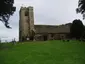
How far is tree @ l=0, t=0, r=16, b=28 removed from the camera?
42.7m

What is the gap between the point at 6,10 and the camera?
43.6 metres

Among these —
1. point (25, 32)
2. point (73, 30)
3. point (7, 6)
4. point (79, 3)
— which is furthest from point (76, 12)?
point (25, 32)

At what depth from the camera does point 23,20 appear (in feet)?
354

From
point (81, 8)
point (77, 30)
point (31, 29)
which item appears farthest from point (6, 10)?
point (31, 29)

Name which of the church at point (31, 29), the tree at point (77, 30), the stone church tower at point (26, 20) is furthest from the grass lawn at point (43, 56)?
the stone church tower at point (26, 20)

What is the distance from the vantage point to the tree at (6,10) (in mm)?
42697

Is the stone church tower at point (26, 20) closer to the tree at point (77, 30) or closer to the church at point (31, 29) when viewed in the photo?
the church at point (31, 29)

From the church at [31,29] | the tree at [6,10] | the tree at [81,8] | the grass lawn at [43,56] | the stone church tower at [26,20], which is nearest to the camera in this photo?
the grass lawn at [43,56]

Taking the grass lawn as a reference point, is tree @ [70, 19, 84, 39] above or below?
below

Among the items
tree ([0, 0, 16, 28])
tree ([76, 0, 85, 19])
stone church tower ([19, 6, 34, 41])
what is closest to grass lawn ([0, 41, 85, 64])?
tree ([0, 0, 16, 28])

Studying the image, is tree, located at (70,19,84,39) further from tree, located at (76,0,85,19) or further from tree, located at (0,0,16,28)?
tree, located at (0,0,16,28)

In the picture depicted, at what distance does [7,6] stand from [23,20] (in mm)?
64345

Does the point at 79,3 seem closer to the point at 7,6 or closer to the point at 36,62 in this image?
the point at 7,6

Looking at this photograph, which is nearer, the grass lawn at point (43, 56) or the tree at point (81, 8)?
the grass lawn at point (43, 56)
